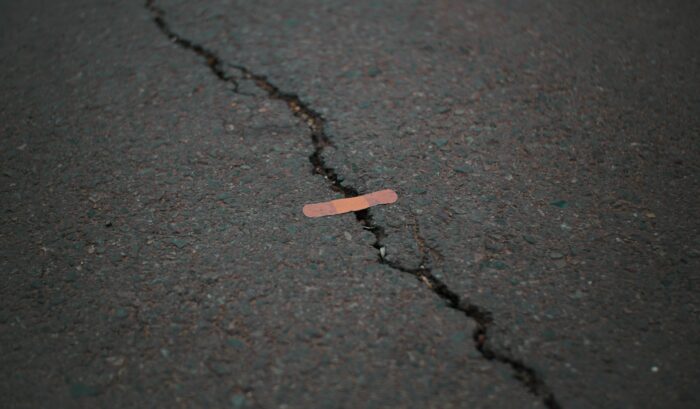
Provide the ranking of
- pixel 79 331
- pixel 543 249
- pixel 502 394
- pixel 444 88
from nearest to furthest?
pixel 502 394 < pixel 79 331 < pixel 543 249 < pixel 444 88

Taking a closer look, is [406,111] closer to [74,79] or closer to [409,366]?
[409,366]

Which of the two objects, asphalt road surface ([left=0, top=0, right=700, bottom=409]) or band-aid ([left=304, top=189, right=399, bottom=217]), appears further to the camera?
band-aid ([left=304, top=189, right=399, bottom=217])

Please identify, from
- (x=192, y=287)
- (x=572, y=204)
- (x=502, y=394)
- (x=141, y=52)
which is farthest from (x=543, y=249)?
(x=141, y=52)
